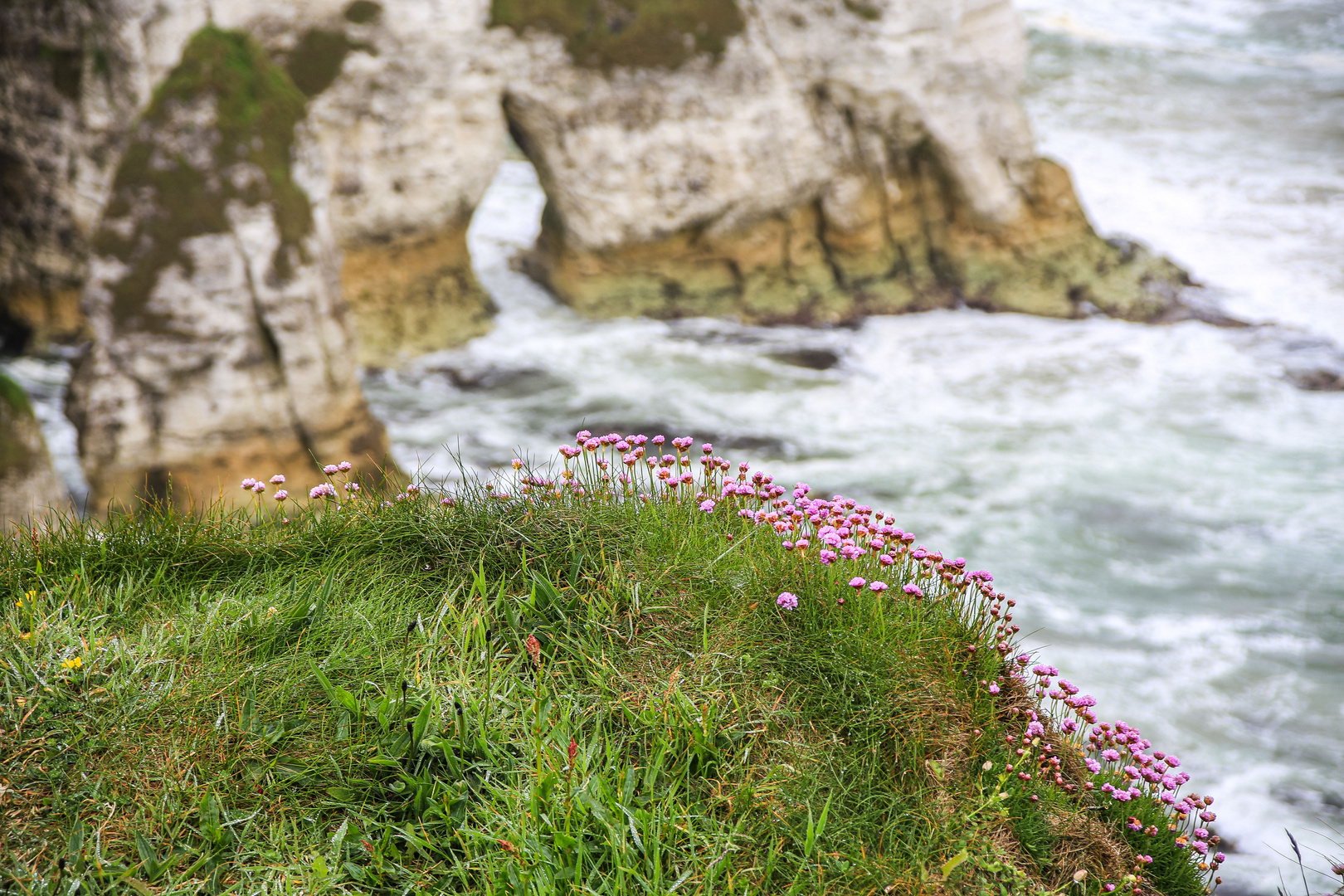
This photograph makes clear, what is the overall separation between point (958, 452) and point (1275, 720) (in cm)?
525

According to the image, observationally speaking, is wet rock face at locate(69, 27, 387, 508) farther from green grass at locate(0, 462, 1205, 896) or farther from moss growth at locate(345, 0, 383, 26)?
green grass at locate(0, 462, 1205, 896)

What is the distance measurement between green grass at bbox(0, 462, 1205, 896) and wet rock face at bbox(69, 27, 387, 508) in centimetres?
561

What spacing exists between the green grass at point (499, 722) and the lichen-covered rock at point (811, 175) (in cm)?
1126

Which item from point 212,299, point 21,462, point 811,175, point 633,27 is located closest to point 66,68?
point 212,299

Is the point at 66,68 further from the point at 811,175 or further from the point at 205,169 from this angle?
the point at 811,175

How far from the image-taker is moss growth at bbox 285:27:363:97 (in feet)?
40.5

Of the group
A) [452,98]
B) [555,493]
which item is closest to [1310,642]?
[555,493]

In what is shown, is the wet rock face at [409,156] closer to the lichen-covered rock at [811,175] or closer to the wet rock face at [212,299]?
the lichen-covered rock at [811,175]

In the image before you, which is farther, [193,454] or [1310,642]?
[193,454]

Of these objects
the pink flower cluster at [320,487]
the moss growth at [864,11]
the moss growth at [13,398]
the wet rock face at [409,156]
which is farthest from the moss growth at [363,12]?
the pink flower cluster at [320,487]

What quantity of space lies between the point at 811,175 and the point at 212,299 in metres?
A: 9.40

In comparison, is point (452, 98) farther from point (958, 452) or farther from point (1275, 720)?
point (1275, 720)

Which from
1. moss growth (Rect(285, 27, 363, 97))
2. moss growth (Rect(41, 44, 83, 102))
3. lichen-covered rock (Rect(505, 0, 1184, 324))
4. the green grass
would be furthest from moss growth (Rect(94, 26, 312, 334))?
the green grass

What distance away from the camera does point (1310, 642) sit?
8.42 m
